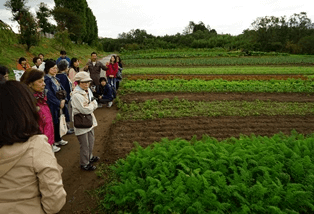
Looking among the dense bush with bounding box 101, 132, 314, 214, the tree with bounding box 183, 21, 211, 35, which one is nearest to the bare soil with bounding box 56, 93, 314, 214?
the dense bush with bounding box 101, 132, 314, 214

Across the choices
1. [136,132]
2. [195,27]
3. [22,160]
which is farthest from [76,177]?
[195,27]

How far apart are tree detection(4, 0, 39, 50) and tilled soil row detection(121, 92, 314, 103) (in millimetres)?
16781

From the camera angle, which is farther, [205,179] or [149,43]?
[149,43]

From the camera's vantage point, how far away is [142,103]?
10.3 m

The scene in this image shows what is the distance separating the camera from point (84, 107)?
14.1 feet

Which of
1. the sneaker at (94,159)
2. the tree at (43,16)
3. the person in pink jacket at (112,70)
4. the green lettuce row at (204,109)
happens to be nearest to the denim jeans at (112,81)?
the person in pink jacket at (112,70)

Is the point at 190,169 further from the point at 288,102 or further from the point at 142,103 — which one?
the point at 288,102

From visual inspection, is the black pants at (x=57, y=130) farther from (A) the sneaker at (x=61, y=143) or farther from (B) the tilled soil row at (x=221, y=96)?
(B) the tilled soil row at (x=221, y=96)

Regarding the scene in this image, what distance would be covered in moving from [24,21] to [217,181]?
2481cm

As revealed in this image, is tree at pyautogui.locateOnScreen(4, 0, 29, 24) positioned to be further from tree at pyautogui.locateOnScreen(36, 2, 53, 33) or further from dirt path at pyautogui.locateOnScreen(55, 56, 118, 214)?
dirt path at pyautogui.locateOnScreen(55, 56, 118, 214)

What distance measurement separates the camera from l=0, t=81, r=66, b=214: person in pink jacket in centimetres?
161

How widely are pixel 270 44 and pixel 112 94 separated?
198 feet

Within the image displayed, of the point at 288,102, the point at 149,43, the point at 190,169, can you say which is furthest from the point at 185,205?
the point at 149,43

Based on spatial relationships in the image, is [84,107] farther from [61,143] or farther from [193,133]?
[193,133]
